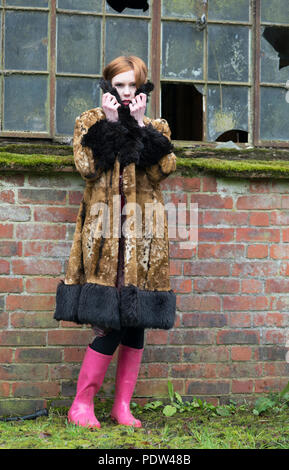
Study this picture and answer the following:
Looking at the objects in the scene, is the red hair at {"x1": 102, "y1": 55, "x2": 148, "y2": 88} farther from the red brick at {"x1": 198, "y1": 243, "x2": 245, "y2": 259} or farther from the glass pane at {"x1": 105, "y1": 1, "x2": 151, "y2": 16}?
the red brick at {"x1": 198, "y1": 243, "x2": 245, "y2": 259}

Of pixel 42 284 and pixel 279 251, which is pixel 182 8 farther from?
pixel 42 284

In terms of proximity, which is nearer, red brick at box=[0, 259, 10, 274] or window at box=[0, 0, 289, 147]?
red brick at box=[0, 259, 10, 274]

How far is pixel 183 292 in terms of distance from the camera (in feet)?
11.1

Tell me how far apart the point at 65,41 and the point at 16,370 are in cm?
201

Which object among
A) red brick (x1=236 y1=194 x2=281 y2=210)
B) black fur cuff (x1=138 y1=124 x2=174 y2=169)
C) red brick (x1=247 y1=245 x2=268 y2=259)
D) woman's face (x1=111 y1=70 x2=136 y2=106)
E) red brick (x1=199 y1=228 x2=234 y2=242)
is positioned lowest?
red brick (x1=247 y1=245 x2=268 y2=259)

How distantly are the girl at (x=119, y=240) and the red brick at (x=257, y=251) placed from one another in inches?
28.7

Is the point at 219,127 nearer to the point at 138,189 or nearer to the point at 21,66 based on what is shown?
the point at 138,189

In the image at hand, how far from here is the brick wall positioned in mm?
3260

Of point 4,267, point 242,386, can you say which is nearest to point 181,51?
point 4,267

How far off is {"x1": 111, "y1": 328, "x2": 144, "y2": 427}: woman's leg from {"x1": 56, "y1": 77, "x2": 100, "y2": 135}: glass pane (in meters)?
1.35

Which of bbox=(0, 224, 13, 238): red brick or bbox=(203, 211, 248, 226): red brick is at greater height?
bbox=(203, 211, 248, 226): red brick

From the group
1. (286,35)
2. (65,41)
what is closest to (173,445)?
(65,41)

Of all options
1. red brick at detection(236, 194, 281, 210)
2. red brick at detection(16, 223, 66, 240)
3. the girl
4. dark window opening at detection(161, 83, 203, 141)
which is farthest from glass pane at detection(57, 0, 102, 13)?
red brick at detection(236, 194, 281, 210)

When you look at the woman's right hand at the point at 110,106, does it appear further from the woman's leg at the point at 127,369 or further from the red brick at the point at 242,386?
the red brick at the point at 242,386
